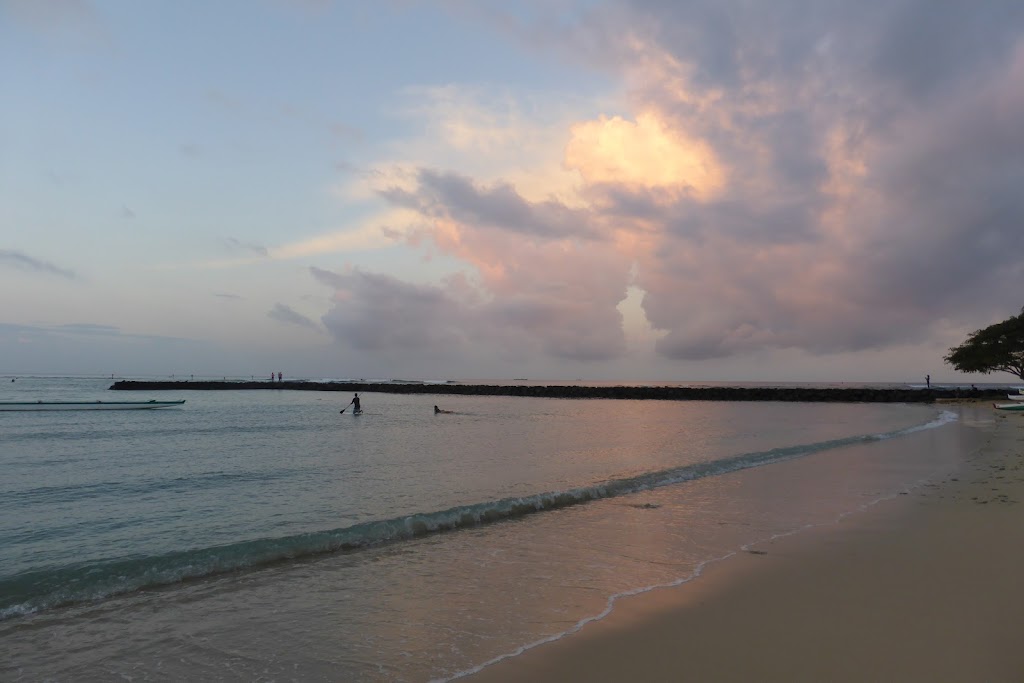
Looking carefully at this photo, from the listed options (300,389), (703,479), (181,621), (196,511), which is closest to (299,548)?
(181,621)

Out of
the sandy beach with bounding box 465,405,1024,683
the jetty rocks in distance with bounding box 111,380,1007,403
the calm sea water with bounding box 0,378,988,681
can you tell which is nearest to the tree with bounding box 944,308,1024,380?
the jetty rocks in distance with bounding box 111,380,1007,403

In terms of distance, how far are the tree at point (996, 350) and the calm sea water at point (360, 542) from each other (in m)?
50.7

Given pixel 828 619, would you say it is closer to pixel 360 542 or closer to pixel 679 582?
pixel 679 582

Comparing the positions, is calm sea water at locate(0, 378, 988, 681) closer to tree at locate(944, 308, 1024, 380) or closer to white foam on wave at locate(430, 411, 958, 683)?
white foam on wave at locate(430, 411, 958, 683)

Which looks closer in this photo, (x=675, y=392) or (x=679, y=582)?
(x=679, y=582)

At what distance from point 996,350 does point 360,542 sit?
73.5 metres

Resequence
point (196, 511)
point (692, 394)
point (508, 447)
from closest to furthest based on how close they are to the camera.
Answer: point (196, 511), point (508, 447), point (692, 394)

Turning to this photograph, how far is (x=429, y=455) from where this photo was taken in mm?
21906

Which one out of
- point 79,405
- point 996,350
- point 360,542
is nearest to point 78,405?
point 79,405

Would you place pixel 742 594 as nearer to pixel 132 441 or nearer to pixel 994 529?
pixel 994 529

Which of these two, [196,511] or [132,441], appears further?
[132,441]

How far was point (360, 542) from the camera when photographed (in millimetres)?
9820

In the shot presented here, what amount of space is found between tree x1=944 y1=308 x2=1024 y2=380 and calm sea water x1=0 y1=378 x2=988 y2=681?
50739 mm

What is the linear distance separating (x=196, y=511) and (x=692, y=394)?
82.1 meters
